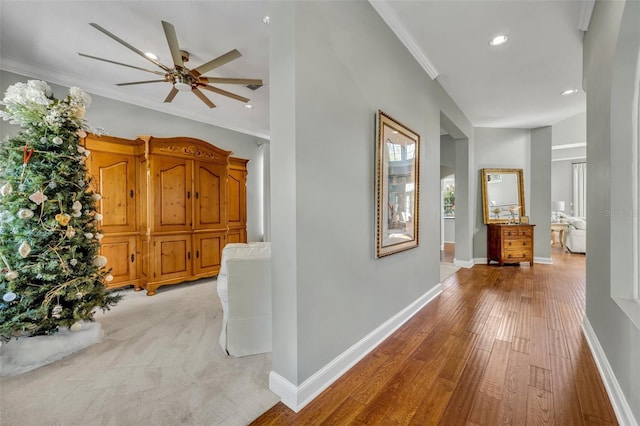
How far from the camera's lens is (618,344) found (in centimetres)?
155

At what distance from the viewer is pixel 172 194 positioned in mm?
3857

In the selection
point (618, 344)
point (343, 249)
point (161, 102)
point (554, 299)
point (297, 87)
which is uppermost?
point (161, 102)

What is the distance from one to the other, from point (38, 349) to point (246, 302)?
64.4 inches

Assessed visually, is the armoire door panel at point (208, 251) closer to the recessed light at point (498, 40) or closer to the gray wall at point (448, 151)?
the recessed light at point (498, 40)

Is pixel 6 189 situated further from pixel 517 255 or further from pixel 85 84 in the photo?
pixel 517 255

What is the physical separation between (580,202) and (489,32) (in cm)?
961

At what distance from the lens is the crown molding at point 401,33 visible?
87.7 inches

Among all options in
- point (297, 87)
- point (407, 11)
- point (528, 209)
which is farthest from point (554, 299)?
point (297, 87)

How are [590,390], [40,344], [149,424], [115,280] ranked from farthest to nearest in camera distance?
[115,280], [40,344], [590,390], [149,424]

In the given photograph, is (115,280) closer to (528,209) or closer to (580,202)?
(528,209)

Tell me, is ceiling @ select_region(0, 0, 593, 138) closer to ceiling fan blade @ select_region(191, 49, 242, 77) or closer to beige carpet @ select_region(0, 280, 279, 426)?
ceiling fan blade @ select_region(191, 49, 242, 77)

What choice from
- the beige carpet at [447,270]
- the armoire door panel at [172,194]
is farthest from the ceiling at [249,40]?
the beige carpet at [447,270]

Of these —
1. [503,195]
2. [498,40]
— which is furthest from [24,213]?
[503,195]

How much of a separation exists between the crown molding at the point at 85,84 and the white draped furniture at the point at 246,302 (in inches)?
135
